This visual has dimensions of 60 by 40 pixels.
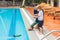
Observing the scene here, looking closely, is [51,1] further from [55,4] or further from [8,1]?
[8,1]

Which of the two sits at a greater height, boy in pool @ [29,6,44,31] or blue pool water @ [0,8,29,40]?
boy in pool @ [29,6,44,31]

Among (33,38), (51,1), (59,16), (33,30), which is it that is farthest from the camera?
(51,1)

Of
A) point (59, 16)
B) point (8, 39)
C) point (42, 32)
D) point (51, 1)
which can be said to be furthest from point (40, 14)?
point (51, 1)

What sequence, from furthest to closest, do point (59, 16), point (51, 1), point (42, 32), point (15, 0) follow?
point (15, 0) < point (51, 1) < point (59, 16) < point (42, 32)

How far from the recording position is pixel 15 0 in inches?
1076

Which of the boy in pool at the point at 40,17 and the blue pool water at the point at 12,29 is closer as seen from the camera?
the boy in pool at the point at 40,17

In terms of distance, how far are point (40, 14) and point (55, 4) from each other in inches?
854

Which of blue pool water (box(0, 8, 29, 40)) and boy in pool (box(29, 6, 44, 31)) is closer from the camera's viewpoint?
boy in pool (box(29, 6, 44, 31))

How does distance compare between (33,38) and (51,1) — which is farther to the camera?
(51,1)

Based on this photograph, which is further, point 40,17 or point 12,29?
point 12,29

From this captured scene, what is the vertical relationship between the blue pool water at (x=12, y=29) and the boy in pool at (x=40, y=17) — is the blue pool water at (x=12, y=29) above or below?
below

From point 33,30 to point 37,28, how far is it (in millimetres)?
178

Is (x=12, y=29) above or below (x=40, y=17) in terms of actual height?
below

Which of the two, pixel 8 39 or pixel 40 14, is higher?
pixel 40 14
